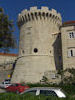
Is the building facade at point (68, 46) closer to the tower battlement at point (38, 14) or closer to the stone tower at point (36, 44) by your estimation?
the stone tower at point (36, 44)

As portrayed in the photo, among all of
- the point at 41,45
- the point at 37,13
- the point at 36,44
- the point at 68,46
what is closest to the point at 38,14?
the point at 37,13

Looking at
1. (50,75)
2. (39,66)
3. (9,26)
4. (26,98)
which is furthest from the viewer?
(39,66)

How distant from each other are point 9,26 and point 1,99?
1015 cm

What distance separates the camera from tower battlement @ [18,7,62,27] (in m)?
28.4

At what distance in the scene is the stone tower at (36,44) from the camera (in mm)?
26594

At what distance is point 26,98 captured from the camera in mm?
6582

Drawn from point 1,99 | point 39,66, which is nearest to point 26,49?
point 39,66

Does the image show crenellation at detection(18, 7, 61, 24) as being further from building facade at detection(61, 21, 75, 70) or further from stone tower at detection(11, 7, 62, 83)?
building facade at detection(61, 21, 75, 70)

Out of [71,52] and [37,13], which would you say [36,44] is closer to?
[37,13]

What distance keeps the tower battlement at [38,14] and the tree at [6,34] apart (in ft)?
46.2

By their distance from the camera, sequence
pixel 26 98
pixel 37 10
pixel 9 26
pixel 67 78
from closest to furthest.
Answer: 1. pixel 26 98
2. pixel 9 26
3. pixel 67 78
4. pixel 37 10

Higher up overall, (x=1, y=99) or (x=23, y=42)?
(x=23, y=42)

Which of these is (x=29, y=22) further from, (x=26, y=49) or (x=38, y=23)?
(x=26, y=49)

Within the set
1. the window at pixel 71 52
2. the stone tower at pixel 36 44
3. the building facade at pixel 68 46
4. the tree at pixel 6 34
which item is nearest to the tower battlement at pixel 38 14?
the stone tower at pixel 36 44
